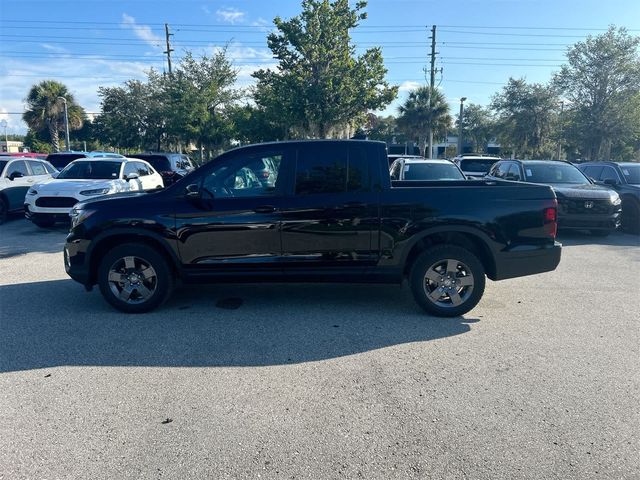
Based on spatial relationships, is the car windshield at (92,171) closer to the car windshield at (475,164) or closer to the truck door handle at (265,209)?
the truck door handle at (265,209)

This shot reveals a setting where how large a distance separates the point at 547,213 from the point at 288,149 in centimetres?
306

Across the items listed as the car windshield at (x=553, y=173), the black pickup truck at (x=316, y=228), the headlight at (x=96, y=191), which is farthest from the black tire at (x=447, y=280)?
the headlight at (x=96, y=191)

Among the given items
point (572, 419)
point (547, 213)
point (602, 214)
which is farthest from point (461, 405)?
point (602, 214)

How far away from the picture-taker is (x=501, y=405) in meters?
3.29

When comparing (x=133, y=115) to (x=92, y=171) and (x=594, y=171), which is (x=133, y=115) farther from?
(x=594, y=171)

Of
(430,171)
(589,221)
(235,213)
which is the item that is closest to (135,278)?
(235,213)

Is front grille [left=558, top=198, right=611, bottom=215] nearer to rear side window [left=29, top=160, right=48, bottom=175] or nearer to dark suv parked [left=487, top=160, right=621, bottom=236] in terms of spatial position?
dark suv parked [left=487, top=160, right=621, bottom=236]

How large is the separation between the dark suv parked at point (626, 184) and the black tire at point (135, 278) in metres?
11.7

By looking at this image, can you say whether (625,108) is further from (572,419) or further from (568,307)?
(572,419)

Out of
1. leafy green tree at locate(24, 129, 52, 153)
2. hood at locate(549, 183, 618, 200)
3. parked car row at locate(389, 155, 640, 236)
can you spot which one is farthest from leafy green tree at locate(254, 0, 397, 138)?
leafy green tree at locate(24, 129, 52, 153)

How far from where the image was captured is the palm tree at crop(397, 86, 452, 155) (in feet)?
124

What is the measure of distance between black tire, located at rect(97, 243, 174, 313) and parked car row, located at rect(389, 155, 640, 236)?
6.13 m

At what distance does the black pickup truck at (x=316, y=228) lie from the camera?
16.2ft

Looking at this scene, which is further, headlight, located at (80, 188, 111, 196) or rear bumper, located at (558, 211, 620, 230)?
rear bumper, located at (558, 211, 620, 230)
